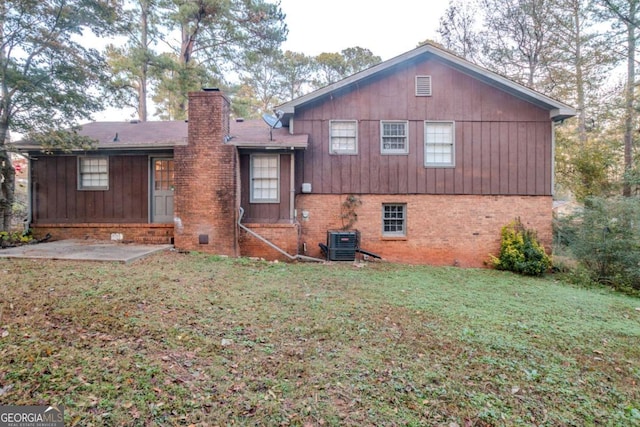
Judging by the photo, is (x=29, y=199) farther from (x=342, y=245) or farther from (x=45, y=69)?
(x=342, y=245)

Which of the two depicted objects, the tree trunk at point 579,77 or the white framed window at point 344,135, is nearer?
the white framed window at point 344,135

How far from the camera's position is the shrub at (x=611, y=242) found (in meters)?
7.86

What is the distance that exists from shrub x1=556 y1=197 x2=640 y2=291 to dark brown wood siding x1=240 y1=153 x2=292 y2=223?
8.05m

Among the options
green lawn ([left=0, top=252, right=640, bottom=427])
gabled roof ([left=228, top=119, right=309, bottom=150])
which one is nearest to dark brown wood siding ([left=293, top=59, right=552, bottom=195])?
gabled roof ([left=228, top=119, right=309, bottom=150])

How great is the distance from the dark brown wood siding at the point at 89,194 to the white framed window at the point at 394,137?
275 inches

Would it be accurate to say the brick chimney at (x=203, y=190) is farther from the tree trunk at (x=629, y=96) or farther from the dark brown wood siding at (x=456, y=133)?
the tree trunk at (x=629, y=96)

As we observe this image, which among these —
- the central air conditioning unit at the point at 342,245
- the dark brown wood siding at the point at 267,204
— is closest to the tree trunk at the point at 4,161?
the dark brown wood siding at the point at 267,204

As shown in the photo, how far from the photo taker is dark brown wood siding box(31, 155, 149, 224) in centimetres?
913

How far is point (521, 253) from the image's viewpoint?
8.91 metres

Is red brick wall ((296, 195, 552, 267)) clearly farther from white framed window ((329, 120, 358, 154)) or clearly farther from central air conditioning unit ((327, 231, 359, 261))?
white framed window ((329, 120, 358, 154))

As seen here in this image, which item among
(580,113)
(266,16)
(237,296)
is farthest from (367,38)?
(237,296)

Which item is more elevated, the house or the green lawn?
the house

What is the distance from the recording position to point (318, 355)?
3363 millimetres

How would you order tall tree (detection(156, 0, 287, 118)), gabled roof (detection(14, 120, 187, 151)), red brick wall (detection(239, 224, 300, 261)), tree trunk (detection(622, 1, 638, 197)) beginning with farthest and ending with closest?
tall tree (detection(156, 0, 287, 118))
tree trunk (detection(622, 1, 638, 197))
red brick wall (detection(239, 224, 300, 261))
gabled roof (detection(14, 120, 187, 151))
